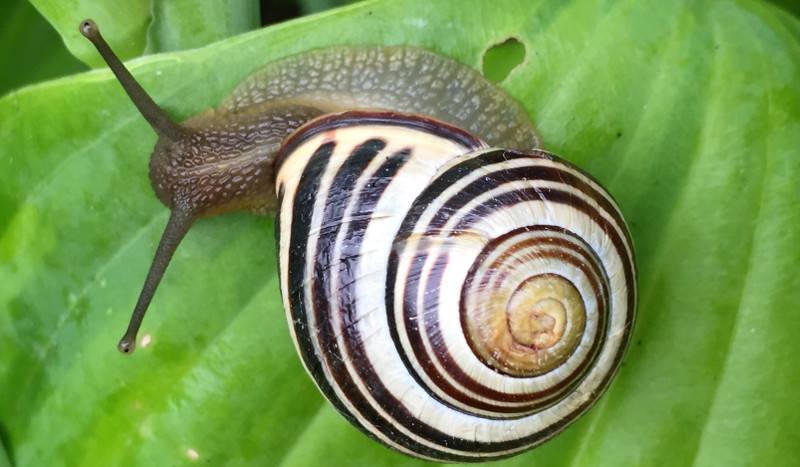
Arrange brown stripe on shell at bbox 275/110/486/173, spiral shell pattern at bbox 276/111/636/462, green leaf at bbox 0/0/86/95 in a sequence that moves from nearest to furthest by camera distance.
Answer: spiral shell pattern at bbox 276/111/636/462, brown stripe on shell at bbox 275/110/486/173, green leaf at bbox 0/0/86/95

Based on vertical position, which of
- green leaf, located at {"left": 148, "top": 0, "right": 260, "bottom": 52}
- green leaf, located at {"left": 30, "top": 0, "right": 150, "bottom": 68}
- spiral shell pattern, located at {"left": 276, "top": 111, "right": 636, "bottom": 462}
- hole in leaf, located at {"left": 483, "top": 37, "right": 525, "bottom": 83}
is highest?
green leaf, located at {"left": 30, "top": 0, "right": 150, "bottom": 68}

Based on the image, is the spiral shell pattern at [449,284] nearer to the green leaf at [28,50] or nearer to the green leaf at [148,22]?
the green leaf at [148,22]

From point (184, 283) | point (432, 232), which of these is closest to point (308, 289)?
point (432, 232)

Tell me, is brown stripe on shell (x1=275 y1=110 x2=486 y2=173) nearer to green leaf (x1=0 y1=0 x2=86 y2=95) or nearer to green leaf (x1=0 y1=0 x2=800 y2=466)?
green leaf (x1=0 y1=0 x2=800 y2=466)

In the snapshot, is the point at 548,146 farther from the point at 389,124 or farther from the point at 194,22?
the point at 194,22

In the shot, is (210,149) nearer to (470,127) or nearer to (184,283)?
→ (184,283)

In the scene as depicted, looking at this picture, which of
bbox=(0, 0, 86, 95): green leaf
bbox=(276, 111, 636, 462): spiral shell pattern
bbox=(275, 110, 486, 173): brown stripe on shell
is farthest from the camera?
bbox=(0, 0, 86, 95): green leaf

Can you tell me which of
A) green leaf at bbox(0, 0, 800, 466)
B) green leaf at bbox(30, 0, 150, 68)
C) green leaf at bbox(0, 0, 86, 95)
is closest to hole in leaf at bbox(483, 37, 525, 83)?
green leaf at bbox(0, 0, 800, 466)
